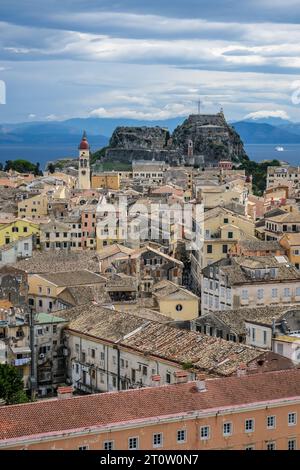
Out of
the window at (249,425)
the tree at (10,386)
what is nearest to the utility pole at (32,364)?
the tree at (10,386)

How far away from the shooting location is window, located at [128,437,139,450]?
943 inches

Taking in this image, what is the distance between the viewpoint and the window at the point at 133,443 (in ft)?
78.6

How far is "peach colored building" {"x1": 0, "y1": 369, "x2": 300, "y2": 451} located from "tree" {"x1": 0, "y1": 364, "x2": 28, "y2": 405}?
27.9ft

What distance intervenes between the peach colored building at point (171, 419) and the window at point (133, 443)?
0.01 metres

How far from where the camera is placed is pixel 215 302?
47.4 metres

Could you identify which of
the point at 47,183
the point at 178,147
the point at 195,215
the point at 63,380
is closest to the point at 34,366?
the point at 63,380

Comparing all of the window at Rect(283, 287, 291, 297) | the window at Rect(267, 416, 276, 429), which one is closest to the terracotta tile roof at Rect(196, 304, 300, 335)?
the window at Rect(283, 287, 291, 297)

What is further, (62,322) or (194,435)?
(62,322)

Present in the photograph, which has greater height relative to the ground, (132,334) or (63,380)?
(132,334)

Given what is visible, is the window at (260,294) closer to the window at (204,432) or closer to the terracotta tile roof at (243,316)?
the terracotta tile roof at (243,316)

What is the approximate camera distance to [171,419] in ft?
79.9

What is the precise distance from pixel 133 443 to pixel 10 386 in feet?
38.7

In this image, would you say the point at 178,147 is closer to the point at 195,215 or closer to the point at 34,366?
the point at 195,215

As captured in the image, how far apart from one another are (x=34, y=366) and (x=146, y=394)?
1503 cm
